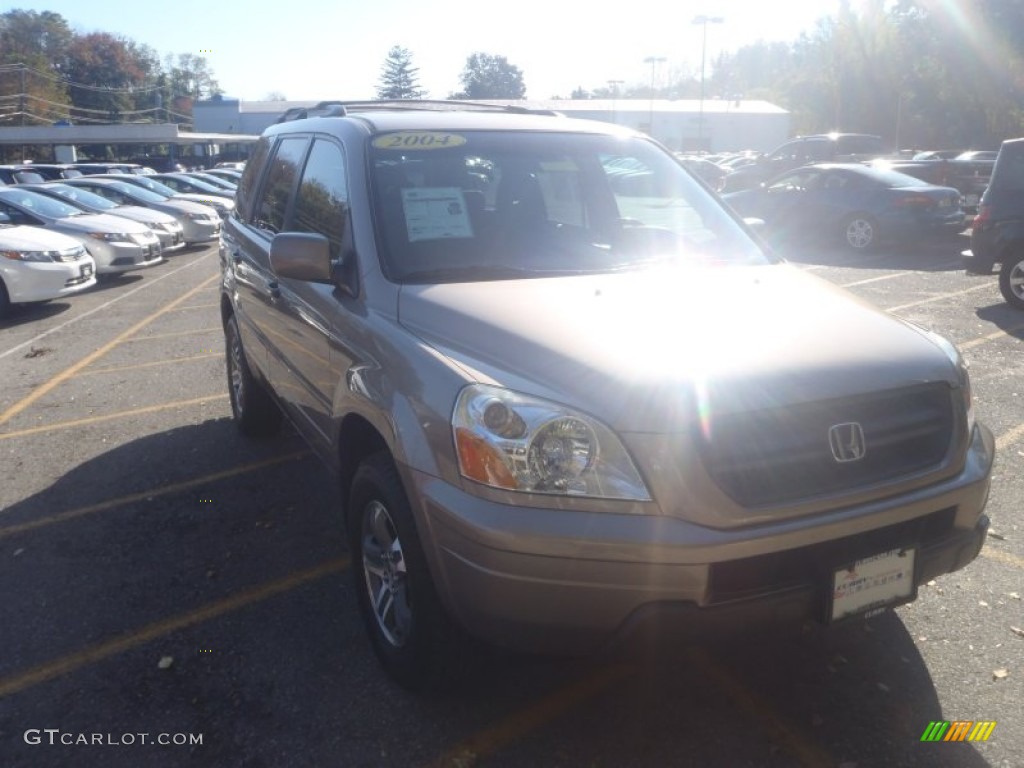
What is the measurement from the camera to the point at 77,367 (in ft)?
29.1

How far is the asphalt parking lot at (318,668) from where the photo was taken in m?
3.10

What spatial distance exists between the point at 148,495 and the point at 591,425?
12.1 ft

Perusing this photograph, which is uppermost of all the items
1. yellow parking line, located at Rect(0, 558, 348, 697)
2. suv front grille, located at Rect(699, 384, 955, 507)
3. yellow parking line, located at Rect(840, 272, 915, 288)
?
suv front grille, located at Rect(699, 384, 955, 507)

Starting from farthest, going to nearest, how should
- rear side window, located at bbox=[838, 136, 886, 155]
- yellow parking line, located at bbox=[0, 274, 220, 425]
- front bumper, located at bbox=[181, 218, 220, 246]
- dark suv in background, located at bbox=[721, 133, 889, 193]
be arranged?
rear side window, located at bbox=[838, 136, 886, 155], dark suv in background, located at bbox=[721, 133, 889, 193], front bumper, located at bbox=[181, 218, 220, 246], yellow parking line, located at bbox=[0, 274, 220, 425]

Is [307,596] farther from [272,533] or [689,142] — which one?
[689,142]

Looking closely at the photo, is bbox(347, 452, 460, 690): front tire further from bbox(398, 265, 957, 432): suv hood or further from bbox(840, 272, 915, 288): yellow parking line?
bbox(840, 272, 915, 288): yellow parking line

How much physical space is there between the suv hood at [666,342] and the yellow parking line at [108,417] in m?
4.48

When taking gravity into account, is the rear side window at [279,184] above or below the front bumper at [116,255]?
above

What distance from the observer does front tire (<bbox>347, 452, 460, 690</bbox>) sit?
3.06 m

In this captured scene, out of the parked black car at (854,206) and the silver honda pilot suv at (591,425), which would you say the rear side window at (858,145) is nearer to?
the parked black car at (854,206)

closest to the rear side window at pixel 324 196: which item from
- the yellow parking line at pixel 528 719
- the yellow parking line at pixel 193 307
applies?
the yellow parking line at pixel 528 719

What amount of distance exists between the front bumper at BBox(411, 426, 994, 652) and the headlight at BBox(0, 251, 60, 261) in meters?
11.0

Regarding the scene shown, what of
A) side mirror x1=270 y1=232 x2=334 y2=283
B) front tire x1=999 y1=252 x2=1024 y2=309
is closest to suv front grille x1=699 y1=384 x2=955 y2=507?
side mirror x1=270 y1=232 x2=334 y2=283

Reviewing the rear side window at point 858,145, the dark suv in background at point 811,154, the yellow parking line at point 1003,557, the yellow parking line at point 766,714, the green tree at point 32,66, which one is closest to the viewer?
the yellow parking line at point 766,714
